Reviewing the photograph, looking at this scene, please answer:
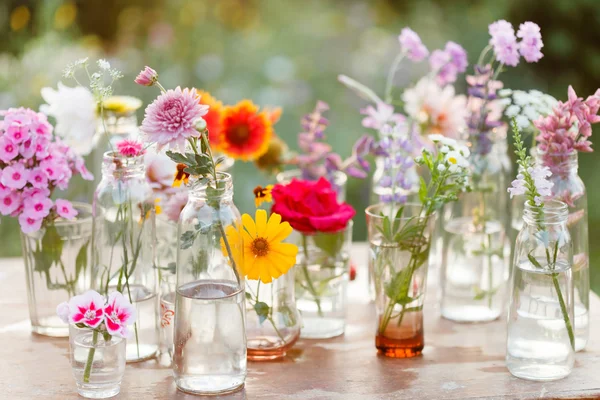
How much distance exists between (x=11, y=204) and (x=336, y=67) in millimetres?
2619

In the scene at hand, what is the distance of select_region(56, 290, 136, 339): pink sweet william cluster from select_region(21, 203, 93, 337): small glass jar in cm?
Result: 28

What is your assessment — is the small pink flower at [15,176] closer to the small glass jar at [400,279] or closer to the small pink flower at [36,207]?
the small pink flower at [36,207]

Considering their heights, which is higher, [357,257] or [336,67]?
[336,67]

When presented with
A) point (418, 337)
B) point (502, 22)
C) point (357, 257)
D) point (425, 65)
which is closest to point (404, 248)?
point (418, 337)

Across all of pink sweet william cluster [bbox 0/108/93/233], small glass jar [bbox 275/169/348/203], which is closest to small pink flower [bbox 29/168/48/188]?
pink sweet william cluster [bbox 0/108/93/233]

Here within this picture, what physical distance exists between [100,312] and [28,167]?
1.02 ft

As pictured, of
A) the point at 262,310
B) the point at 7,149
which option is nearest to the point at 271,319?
the point at 262,310

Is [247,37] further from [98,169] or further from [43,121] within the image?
[43,121]

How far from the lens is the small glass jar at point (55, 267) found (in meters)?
1.50

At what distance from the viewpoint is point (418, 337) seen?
1426 mm

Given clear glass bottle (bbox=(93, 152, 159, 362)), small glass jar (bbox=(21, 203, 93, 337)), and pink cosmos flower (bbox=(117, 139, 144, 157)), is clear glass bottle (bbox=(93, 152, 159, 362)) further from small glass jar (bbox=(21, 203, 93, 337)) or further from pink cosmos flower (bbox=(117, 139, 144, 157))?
small glass jar (bbox=(21, 203, 93, 337))

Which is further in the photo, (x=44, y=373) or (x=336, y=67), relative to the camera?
(x=336, y=67)

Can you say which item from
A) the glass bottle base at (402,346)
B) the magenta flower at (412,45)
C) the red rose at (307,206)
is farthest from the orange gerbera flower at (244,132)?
the glass bottle base at (402,346)

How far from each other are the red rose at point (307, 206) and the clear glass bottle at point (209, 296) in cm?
19
